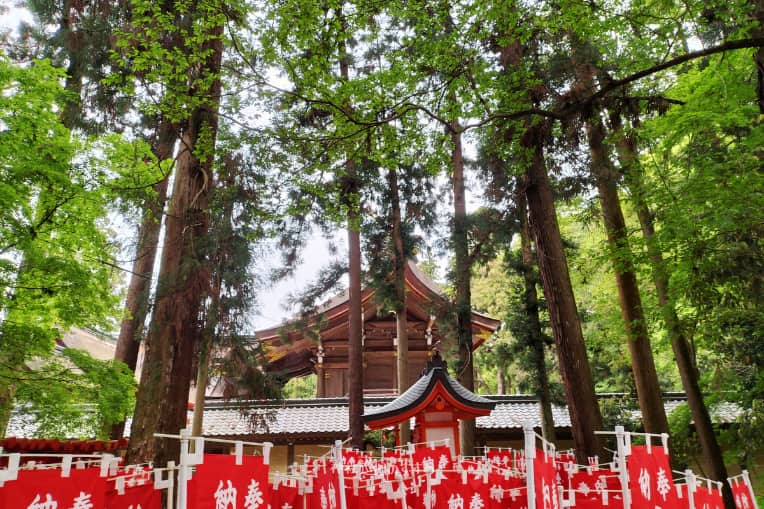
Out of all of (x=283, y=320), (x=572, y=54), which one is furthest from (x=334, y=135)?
(x=283, y=320)

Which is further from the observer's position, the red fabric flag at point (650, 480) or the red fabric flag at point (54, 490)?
the red fabric flag at point (650, 480)

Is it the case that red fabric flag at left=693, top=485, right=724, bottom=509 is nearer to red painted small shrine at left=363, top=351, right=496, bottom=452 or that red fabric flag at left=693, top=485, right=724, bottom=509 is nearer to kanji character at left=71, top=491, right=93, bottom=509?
red painted small shrine at left=363, top=351, right=496, bottom=452

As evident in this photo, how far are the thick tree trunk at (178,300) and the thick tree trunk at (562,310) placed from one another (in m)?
4.58

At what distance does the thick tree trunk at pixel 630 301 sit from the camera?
877cm

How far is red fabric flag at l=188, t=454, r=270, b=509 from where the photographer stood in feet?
9.83

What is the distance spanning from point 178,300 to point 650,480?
223 inches

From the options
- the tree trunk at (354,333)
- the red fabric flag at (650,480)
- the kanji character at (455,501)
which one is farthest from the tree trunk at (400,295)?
the red fabric flag at (650,480)

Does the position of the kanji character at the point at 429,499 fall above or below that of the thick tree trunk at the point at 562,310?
below

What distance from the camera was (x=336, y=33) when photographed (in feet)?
21.1

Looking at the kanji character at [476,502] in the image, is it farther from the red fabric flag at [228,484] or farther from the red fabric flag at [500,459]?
the red fabric flag at [228,484]

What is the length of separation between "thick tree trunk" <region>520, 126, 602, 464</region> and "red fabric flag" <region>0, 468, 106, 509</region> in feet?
18.9

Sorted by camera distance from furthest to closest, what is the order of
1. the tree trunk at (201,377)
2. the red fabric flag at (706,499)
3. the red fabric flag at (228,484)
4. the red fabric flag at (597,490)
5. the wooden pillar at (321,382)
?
1. the wooden pillar at (321,382)
2. the tree trunk at (201,377)
3. the red fabric flag at (597,490)
4. the red fabric flag at (706,499)
5. the red fabric flag at (228,484)

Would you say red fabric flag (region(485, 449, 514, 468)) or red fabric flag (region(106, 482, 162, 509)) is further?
red fabric flag (region(485, 449, 514, 468))

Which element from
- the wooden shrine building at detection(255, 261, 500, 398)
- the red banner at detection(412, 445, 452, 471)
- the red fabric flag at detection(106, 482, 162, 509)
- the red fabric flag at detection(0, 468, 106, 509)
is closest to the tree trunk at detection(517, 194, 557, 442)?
the wooden shrine building at detection(255, 261, 500, 398)
